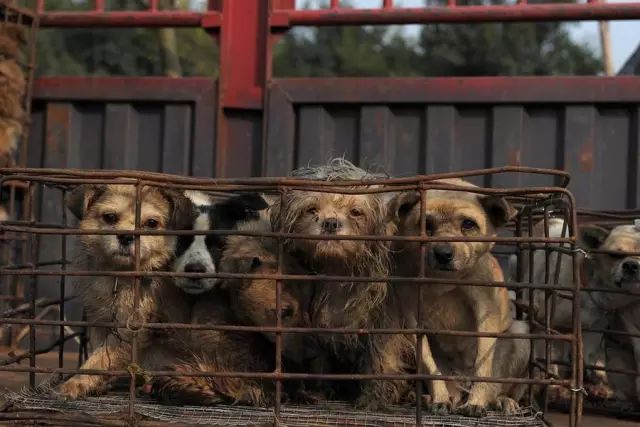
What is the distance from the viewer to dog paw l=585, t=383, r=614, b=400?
168 inches

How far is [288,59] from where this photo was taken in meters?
33.0

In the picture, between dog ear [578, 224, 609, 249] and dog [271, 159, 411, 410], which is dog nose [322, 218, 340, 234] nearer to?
dog [271, 159, 411, 410]

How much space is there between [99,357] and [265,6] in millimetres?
2639

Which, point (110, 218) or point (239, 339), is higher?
point (110, 218)

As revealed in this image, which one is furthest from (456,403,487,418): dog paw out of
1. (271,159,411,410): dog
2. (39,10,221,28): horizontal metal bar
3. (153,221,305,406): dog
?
(39,10,221,28): horizontal metal bar

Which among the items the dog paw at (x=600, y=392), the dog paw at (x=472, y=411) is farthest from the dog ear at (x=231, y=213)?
the dog paw at (x=600, y=392)

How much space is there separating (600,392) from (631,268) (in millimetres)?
713

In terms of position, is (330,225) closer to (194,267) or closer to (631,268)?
(194,267)

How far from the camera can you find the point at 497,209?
3.58 m

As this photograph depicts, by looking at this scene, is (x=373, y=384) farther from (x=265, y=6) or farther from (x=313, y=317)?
(x=265, y=6)

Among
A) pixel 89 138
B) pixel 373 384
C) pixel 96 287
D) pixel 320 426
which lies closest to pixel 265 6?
pixel 89 138

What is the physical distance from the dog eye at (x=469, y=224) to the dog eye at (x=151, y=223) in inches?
54.9

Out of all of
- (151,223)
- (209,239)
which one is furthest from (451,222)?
(151,223)

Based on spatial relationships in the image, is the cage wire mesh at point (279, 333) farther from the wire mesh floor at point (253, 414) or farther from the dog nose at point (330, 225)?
the dog nose at point (330, 225)
